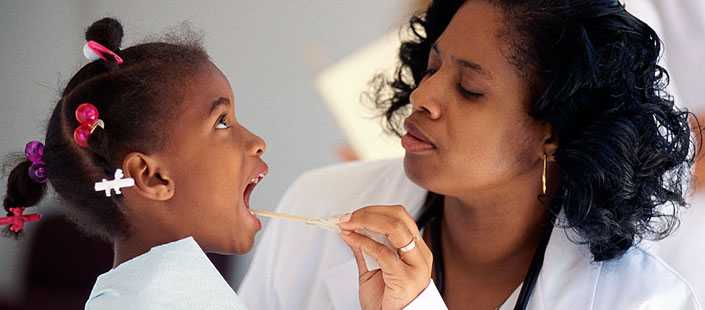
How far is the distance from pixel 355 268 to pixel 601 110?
0.42 meters

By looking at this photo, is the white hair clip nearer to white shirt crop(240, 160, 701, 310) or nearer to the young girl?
the young girl

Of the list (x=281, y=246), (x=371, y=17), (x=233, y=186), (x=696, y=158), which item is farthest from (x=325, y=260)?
(x=371, y=17)

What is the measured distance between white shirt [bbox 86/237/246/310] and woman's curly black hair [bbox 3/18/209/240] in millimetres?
87

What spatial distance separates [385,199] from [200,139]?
0.48m

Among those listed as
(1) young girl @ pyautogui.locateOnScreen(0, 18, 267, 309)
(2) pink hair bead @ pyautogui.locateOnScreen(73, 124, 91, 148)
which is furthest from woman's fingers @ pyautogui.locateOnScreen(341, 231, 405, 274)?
(2) pink hair bead @ pyautogui.locateOnScreen(73, 124, 91, 148)

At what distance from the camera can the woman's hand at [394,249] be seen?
3.58ft

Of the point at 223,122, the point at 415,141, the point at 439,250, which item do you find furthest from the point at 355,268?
the point at 223,122

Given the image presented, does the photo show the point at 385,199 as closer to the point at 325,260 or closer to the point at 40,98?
the point at 325,260

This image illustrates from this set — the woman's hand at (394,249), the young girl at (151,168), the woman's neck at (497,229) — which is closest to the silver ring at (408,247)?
A: the woman's hand at (394,249)

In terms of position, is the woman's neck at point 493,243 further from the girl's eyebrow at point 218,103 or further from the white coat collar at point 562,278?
the girl's eyebrow at point 218,103

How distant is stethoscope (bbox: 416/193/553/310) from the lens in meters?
1.30

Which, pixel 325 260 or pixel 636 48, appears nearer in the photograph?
pixel 636 48

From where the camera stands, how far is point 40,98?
1.20 metres

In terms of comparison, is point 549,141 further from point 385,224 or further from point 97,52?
point 97,52
